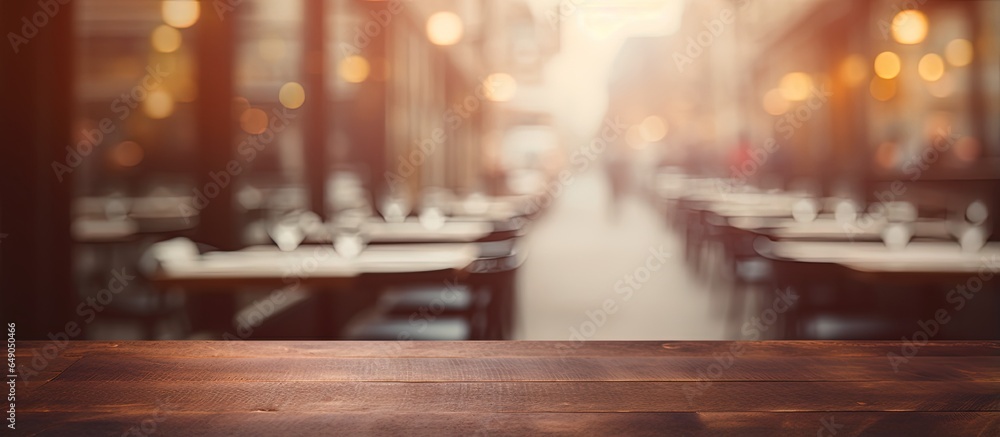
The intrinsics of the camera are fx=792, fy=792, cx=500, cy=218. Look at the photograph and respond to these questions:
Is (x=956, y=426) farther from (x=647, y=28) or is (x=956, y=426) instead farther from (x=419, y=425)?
(x=647, y=28)

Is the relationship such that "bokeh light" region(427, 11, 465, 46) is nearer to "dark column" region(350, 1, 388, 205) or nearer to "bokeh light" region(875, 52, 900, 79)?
"dark column" region(350, 1, 388, 205)

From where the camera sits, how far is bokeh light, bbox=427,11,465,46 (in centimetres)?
476

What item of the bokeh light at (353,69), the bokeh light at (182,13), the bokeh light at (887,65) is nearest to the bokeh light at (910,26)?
the bokeh light at (887,65)

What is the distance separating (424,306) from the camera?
4.28 m

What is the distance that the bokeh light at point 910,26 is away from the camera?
5094 mm

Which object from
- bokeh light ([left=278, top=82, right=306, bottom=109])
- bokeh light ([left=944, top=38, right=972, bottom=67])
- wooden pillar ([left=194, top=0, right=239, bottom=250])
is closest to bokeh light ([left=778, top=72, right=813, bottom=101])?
bokeh light ([left=944, top=38, right=972, bottom=67])

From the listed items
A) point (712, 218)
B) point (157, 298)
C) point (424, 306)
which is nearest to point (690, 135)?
point (712, 218)

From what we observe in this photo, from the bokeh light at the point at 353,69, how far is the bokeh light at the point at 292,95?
271 millimetres

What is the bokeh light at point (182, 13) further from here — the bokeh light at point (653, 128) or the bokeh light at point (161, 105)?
the bokeh light at point (653, 128)

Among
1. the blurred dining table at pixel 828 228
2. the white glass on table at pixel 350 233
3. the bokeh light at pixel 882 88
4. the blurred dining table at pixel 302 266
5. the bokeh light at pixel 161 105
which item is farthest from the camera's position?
the bokeh light at pixel 882 88

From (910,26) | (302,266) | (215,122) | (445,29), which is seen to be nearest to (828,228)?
(910,26)

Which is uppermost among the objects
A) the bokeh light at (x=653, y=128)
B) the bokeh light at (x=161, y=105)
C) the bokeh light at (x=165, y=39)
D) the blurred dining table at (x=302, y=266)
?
the bokeh light at (x=165, y=39)

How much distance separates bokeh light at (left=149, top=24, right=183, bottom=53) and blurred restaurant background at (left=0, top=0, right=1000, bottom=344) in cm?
2

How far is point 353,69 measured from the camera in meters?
4.84
